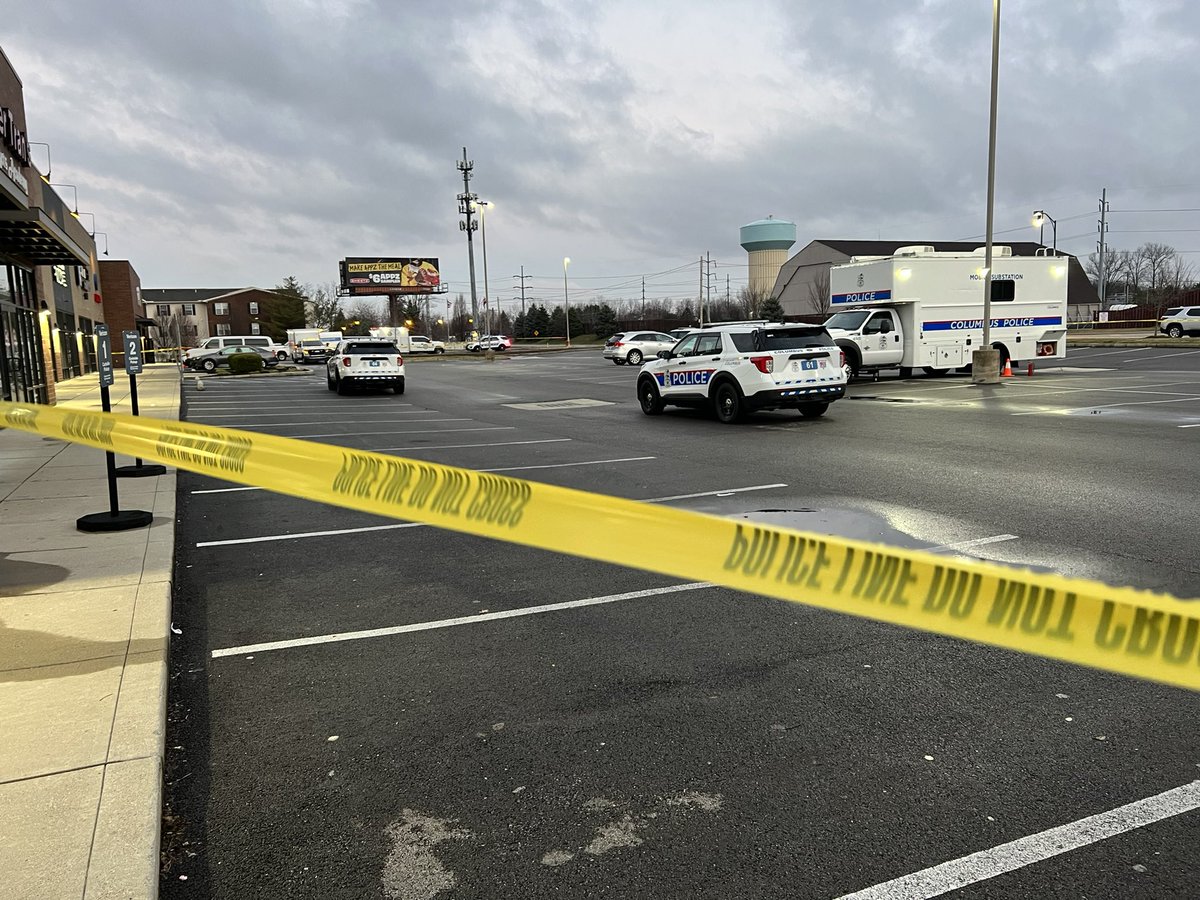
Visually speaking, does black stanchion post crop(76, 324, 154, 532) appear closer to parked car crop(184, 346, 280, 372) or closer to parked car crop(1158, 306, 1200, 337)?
parked car crop(184, 346, 280, 372)

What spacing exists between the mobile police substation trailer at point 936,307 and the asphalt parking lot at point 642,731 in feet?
54.7

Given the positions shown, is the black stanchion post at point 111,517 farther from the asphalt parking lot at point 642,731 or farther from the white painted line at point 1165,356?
the white painted line at point 1165,356

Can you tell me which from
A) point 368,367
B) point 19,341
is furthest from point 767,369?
point 19,341

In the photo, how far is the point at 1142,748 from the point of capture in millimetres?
3352

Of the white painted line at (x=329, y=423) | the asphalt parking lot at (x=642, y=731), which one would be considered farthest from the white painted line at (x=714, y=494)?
the white painted line at (x=329, y=423)

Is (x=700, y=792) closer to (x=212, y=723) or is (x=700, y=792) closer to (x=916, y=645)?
(x=916, y=645)

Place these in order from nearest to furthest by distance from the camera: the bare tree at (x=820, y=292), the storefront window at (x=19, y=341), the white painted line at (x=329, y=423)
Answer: the white painted line at (x=329, y=423)
the storefront window at (x=19, y=341)
the bare tree at (x=820, y=292)

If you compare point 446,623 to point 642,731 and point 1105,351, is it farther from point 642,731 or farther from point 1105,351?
point 1105,351

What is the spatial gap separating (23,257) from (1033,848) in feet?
80.2

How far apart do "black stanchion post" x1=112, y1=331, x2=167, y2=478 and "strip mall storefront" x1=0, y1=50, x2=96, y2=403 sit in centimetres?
574

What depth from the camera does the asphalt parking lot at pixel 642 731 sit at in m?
2.71

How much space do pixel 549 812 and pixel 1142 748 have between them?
2309 mm

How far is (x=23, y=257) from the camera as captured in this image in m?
20.9

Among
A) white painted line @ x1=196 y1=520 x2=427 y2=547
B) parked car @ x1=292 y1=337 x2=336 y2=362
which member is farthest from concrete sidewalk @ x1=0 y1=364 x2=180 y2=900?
parked car @ x1=292 y1=337 x2=336 y2=362
